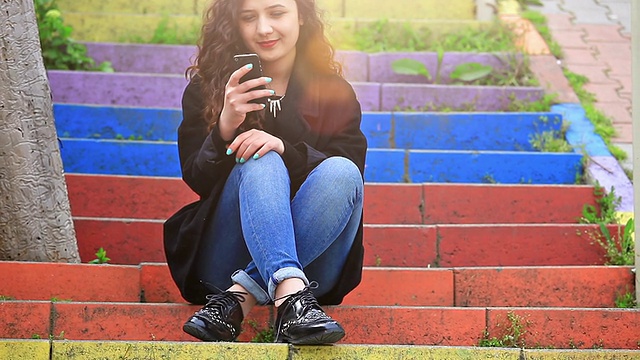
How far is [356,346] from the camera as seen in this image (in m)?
3.06

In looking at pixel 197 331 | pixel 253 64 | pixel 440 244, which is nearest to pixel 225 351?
pixel 197 331

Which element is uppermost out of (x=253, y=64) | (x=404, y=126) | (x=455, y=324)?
(x=253, y=64)

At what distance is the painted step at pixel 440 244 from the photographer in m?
4.39

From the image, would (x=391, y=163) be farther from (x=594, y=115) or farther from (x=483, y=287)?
(x=483, y=287)

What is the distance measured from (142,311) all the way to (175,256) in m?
0.22

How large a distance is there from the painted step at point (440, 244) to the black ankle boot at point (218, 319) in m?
1.15

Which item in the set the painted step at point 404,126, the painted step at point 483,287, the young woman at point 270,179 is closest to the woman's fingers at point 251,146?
the young woman at point 270,179

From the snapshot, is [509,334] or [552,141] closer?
[509,334]

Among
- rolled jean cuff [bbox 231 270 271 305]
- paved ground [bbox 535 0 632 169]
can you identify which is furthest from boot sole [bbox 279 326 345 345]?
paved ground [bbox 535 0 632 169]

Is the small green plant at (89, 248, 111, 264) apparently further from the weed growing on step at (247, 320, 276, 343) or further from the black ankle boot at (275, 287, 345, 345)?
the black ankle boot at (275, 287, 345, 345)

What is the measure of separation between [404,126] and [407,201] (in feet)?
3.20

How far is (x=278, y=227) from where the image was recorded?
3.16 metres

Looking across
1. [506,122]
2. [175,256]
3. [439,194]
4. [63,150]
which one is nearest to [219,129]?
[175,256]

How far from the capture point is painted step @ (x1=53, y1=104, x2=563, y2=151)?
5691 mm
